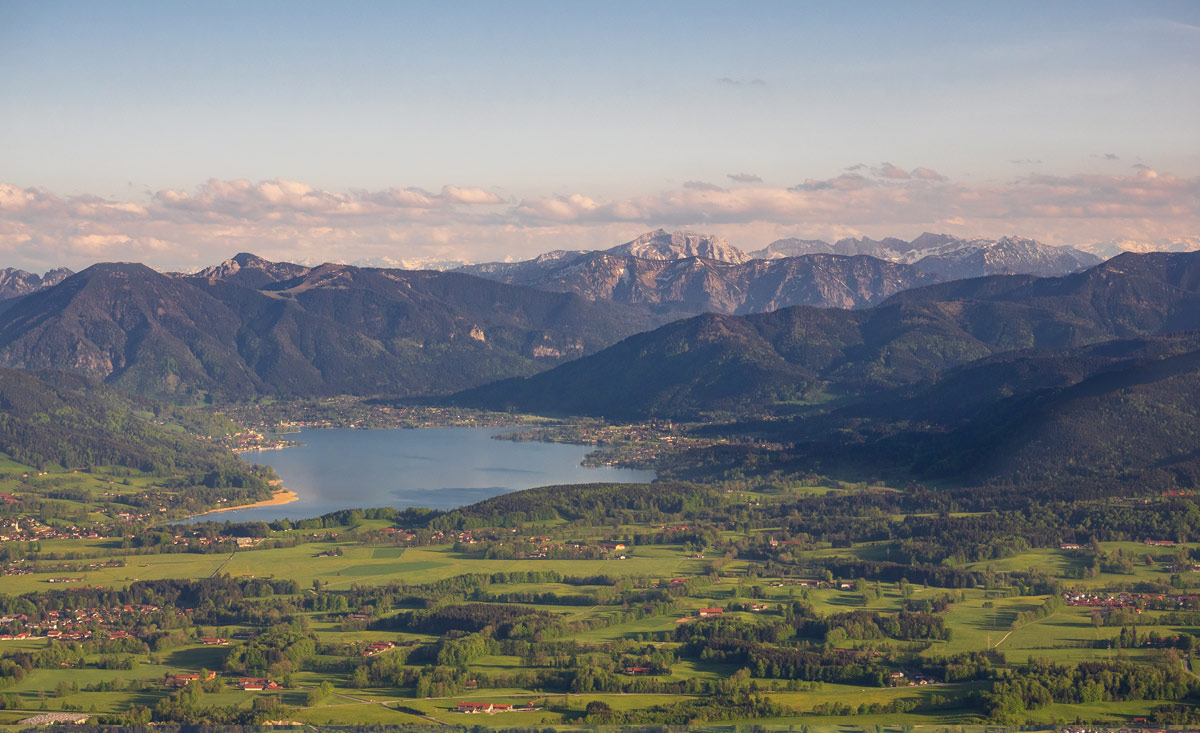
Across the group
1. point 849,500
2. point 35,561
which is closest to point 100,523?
point 35,561

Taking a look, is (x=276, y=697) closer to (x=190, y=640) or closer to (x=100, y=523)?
(x=190, y=640)

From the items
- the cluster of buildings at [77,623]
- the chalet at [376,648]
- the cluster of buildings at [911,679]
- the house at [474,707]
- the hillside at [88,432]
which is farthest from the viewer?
the hillside at [88,432]

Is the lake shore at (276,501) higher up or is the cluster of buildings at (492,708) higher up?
the lake shore at (276,501)

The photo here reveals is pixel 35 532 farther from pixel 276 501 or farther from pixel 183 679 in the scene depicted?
pixel 183 679

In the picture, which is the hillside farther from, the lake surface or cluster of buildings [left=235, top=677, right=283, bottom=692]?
cluster of buildings [left=235, top=677, right=283, bottom=692]

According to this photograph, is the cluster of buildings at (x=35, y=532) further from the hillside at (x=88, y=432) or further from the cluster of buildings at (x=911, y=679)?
the cluster of buildings at (x=911, y=679)

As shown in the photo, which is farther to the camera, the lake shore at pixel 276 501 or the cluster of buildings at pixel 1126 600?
the lake shore at pixel 276 501

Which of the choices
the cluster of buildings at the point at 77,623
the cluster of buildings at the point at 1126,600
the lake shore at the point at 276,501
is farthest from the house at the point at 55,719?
the lake shore at the point at 276,501

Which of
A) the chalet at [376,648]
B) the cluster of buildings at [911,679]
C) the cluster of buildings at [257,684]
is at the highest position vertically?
the cluster of buildings at [911,679]
